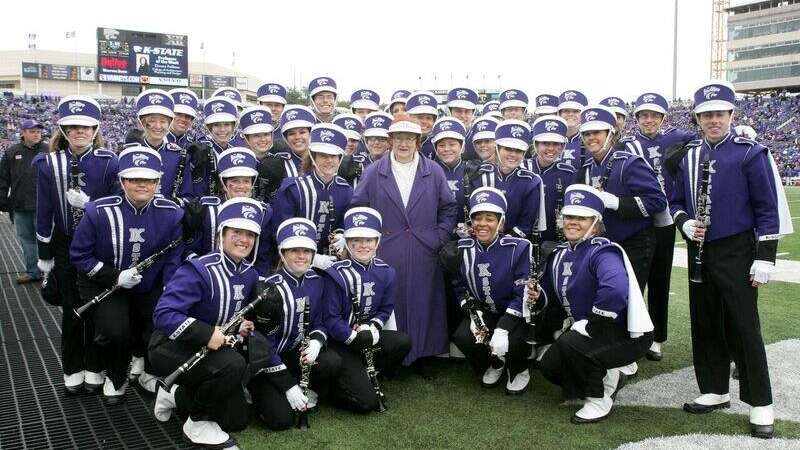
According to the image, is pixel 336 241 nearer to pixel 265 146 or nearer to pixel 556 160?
pixel 265 146

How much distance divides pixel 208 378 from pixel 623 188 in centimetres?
366

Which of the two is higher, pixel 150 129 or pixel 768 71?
pixel 768 71

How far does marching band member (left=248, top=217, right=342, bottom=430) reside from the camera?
494 cm

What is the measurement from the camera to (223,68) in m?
79.6

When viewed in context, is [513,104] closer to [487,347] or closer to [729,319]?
[487,347]

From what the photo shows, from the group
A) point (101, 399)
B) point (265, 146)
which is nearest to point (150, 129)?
point (265, 146)

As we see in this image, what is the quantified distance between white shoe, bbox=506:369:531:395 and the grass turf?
0.06 metres

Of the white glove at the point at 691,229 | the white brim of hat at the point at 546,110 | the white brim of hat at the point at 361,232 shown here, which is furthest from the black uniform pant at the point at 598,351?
the white brim of hat at the point at 546,110

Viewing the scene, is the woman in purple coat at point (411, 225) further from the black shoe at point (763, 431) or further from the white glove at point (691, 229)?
the black shoe at point (763, 431)

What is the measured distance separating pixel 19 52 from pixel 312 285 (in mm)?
79335

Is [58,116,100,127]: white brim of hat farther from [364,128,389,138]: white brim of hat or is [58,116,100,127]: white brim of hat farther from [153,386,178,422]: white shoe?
[364,128,389,138]: white brim of hat

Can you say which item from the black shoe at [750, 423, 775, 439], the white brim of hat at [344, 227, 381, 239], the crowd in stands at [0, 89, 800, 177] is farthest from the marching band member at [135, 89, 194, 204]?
the crowd in stands at [0, 89, 800, 177]

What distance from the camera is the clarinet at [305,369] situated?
4949 mm

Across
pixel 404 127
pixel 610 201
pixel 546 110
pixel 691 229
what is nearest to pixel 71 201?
pixel 404 127
